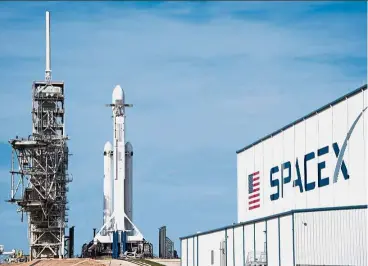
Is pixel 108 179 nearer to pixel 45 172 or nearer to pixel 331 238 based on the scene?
pixel 45 172

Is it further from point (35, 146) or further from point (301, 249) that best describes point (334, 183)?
point (35, 146)

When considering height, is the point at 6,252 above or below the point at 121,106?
below

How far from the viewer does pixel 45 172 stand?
333 feet

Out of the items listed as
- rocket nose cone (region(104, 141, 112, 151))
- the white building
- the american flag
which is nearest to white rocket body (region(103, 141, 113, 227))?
rocket nose cone (region(104, 141, 112, 151))

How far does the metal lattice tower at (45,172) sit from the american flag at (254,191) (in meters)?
42.0

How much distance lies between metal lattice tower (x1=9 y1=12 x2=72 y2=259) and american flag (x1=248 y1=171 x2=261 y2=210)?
42.0 meters

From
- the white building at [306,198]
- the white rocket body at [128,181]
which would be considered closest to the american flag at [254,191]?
the white building at [306,198]

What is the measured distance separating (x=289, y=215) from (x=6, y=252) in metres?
73.5

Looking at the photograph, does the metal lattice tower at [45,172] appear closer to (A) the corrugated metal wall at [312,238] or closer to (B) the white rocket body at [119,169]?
(B) the white rocket body at [119,169]

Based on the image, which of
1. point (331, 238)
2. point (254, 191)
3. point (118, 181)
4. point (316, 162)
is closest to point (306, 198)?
point (316, 162)

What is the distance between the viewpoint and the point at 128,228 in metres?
105

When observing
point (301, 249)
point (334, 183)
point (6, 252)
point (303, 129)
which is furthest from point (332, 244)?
point (6, 252)

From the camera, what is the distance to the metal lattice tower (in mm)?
101750

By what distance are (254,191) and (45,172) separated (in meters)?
44.4
